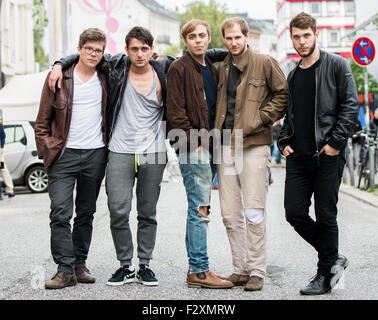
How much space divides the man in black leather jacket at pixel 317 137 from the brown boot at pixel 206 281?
65 centimetres

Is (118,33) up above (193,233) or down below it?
above

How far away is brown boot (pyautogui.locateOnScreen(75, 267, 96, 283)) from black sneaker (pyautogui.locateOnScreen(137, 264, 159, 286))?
0.38 metres

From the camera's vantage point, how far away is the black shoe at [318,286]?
5.87 meters

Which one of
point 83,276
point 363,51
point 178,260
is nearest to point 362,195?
point 363,51

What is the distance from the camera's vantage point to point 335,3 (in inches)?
3787

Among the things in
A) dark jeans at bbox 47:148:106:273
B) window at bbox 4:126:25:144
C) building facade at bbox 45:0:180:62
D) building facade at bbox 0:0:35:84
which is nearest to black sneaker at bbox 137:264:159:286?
dark jeans at bbox 47:148:106:273

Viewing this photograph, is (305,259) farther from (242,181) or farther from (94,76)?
(94,76)

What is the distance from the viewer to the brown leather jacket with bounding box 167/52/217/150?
20.0 ft

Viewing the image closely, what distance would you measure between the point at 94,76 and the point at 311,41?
1775mm

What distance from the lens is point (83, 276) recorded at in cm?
651

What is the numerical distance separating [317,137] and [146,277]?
1.73 meters

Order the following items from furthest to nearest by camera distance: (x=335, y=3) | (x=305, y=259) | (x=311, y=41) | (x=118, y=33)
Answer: (x=335, y=3)
(x=118, y=33)
(x=305, y=259)
(x=311, y=41)

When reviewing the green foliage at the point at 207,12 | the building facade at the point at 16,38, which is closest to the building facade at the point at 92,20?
the building facade at the point at 16,38
